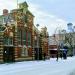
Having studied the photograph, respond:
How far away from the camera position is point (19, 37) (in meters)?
58.6

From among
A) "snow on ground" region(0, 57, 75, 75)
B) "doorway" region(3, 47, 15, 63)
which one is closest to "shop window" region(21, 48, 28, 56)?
"doorway" region(3, 47, 15, 63)

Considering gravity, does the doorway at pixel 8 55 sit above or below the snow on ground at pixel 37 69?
above

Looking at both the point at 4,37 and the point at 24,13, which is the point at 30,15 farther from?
the point at 4,37

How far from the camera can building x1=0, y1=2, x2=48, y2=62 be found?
54.0m

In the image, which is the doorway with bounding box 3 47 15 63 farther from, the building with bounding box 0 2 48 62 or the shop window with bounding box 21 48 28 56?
the shop window with bounding box 21 48 28 56

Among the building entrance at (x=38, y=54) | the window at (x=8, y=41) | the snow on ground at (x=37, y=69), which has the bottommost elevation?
the snow on ground at (x=37, y=69)

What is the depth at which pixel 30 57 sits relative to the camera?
204ft

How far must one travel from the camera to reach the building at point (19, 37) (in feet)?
177

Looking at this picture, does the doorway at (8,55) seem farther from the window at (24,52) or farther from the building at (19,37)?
the window at (24,52)

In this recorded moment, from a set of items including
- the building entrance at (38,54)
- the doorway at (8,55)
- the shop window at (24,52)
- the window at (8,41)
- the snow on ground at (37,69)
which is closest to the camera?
the snow on ground at (37,69)

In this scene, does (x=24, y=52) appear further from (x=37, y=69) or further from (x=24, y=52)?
(x=37, y=69)

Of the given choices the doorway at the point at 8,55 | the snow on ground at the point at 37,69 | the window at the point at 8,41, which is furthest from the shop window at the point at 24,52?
the snow on ground at the point at 37,69

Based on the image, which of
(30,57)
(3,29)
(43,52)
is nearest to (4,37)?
(3,29)

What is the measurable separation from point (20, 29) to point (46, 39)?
11973 mm
